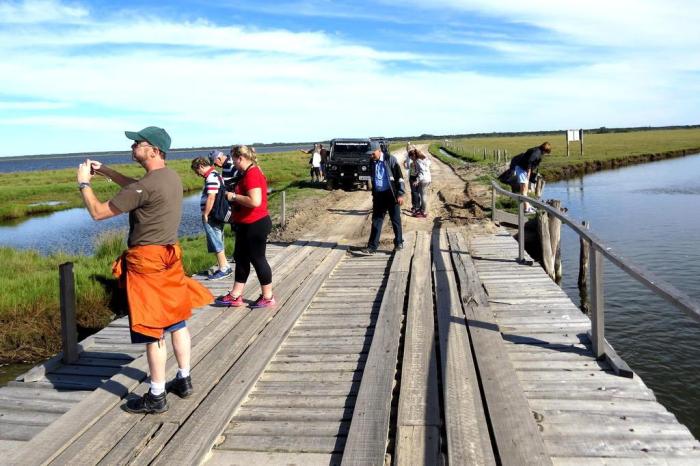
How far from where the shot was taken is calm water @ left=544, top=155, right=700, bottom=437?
7867mm

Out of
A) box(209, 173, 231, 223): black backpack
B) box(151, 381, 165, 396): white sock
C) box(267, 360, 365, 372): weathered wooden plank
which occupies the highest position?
box(209, 173, 231, 223): black backpack

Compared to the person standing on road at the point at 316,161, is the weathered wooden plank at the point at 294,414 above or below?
below

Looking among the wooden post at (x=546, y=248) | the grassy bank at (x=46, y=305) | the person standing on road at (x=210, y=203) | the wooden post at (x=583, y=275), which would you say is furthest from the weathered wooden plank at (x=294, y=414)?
the wooden post at (x=583, y=275)

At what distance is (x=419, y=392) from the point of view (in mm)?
4223

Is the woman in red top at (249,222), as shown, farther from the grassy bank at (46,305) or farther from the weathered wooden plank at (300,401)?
the weathered wooden plank at (300,401)

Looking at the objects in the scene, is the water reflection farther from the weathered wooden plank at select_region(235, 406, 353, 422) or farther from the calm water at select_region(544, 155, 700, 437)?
the weathered wooden plank at select_region(235, 406, 353, 422)

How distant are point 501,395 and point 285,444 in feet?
5.02

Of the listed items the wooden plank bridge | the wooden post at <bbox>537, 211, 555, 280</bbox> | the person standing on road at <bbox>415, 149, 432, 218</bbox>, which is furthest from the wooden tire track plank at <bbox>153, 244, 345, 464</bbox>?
the person standing on road at <bbox>415, 149, 432, 218</bbox>

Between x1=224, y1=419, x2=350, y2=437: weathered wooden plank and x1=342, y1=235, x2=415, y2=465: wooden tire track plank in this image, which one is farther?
x1=224, y1=419, x2=350, y2=437: weathered wooden plank

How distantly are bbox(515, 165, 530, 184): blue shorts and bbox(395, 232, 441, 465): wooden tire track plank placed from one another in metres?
6.41

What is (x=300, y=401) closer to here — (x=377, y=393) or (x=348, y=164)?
(x=377, y=393)

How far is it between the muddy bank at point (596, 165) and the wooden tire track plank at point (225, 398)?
3225 centimetres

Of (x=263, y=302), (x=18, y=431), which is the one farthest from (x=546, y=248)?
(x=18, y=431)

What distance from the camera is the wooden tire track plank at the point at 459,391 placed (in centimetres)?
339
